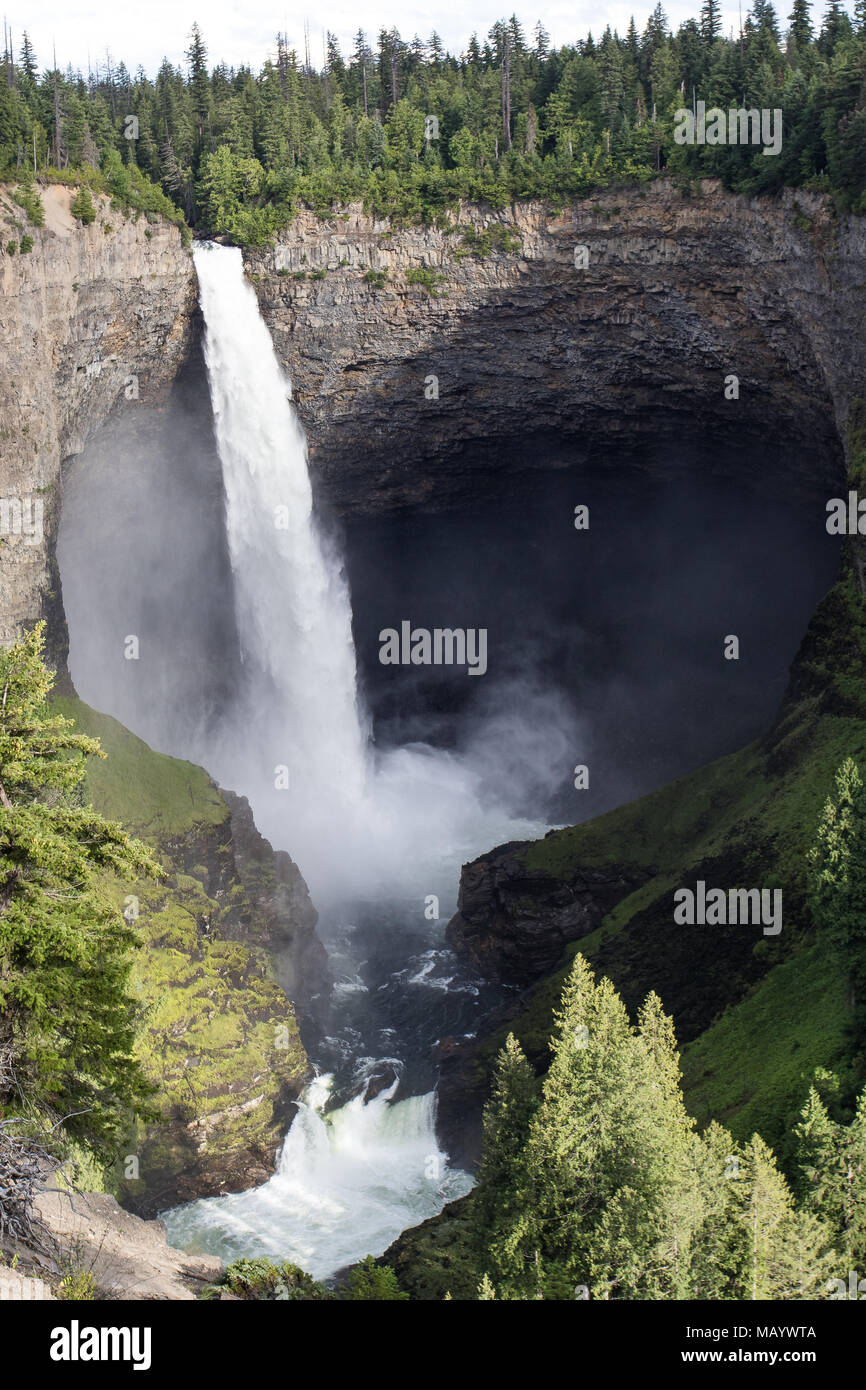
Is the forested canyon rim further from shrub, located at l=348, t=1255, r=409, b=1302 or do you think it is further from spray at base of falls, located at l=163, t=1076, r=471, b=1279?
shrub, located at l=348, t=1255, r=409, b=1302

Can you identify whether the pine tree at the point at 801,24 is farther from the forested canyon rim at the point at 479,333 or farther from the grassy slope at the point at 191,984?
the grassy slope at the point at 191,984

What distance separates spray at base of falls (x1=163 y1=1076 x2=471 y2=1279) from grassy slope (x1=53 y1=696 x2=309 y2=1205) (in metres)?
1.53

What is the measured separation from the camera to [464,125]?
7031 centimetres

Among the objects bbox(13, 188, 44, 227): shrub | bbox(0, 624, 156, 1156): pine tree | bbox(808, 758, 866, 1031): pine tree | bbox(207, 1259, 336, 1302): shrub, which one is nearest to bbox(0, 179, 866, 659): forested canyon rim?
bbox(13, 188, 44, 227): shrub

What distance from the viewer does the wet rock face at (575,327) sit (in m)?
59.1

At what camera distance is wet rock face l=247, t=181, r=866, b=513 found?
59094 millimetres

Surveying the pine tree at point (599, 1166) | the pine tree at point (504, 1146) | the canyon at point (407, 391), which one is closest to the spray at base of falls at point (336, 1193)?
the canyon at point (407, 391)

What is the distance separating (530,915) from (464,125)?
41807 millimetres

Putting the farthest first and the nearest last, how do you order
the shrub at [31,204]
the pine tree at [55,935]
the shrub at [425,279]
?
the shrub at [425,279], the shrub at [31,204], the pine tree at [55,935]

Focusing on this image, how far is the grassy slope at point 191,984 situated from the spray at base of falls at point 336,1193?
60.4 inches

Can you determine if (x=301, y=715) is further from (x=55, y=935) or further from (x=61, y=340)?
(x=55, y=935)

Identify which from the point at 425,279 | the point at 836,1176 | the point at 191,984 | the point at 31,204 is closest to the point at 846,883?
the point at 836,1176

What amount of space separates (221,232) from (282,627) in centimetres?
2013
